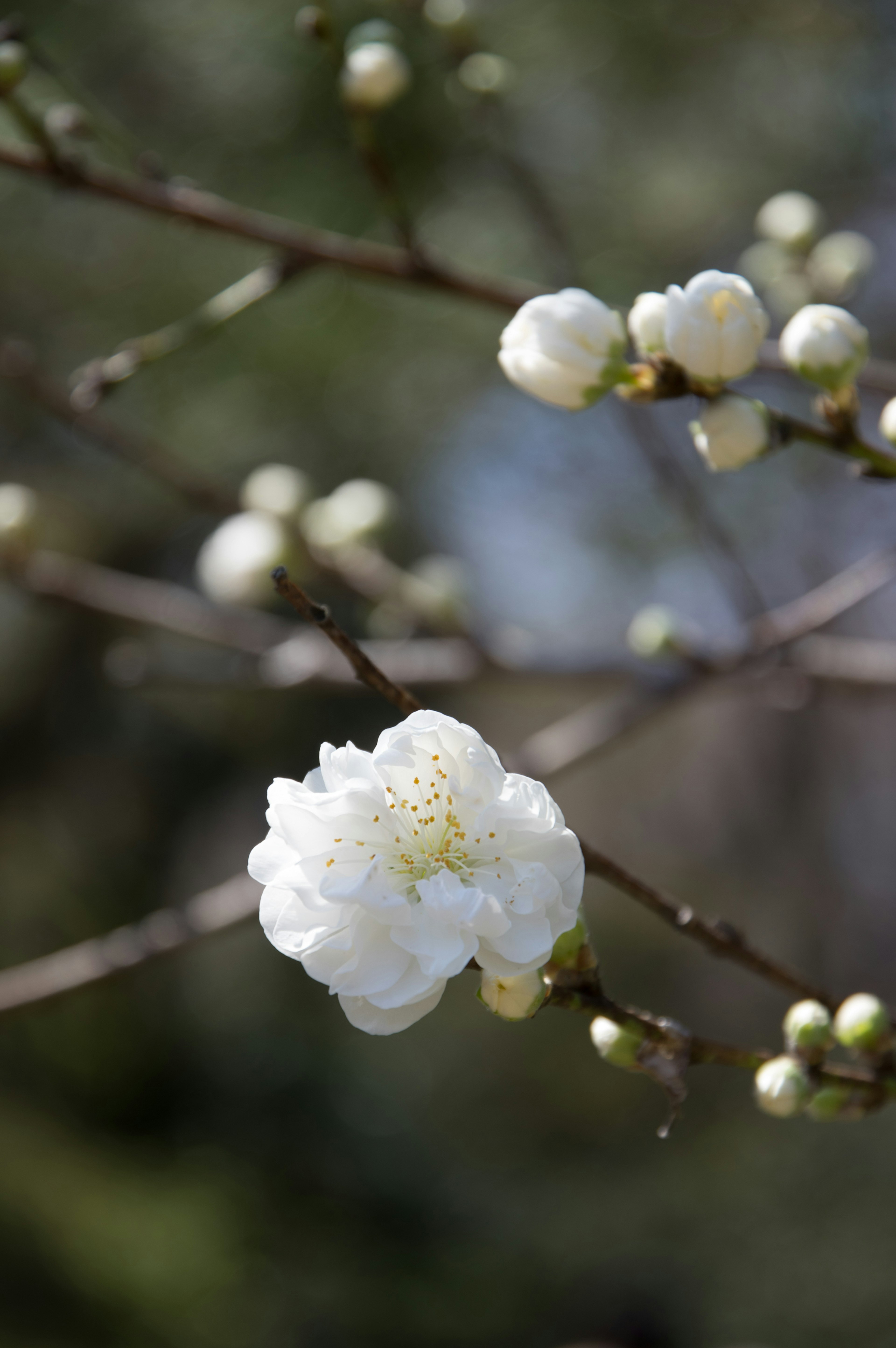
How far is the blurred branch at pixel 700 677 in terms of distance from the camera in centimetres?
92

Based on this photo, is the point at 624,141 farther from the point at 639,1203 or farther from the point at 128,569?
the point at 639,1203

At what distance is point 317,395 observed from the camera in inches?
82.3

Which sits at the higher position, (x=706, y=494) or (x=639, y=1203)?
(x=706, y=494)

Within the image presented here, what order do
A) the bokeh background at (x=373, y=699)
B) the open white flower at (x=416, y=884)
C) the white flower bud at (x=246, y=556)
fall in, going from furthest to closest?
the bokeh background at (x=373, y=699) → the white flower bud at (x=246, y=556) → the open white flower at (x=416, y=884)

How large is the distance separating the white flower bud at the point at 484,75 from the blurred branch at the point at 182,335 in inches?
12.7

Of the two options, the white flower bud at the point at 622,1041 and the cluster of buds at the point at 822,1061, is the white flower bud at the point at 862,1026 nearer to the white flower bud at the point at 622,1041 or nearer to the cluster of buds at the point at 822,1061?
the cluster of buds at the point at 822,1061

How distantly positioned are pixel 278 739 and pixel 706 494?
3.65ft

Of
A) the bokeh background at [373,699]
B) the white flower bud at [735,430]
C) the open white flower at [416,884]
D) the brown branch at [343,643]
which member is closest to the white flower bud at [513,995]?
the open white flower at [416,884]

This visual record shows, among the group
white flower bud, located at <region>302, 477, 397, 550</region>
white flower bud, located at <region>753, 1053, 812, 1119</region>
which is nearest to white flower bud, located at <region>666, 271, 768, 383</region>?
white flower bud, located at <region>753, 1053, 812, 1119</region>

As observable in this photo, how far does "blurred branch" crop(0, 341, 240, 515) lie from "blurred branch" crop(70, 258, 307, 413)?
0.07m

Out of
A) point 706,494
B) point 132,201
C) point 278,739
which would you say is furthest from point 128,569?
point 132,201

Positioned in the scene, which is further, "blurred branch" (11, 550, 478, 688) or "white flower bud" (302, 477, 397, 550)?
"white flower bud" (302, 477, 397, 550)

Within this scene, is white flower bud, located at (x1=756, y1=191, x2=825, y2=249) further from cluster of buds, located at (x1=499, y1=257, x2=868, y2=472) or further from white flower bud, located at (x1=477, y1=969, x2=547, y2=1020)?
white flower bud, located at (x1=477, y1=969, x2=547, y2=1020)

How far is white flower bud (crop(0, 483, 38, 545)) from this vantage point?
1.11m
